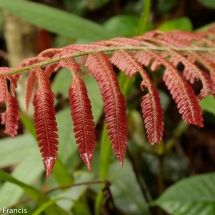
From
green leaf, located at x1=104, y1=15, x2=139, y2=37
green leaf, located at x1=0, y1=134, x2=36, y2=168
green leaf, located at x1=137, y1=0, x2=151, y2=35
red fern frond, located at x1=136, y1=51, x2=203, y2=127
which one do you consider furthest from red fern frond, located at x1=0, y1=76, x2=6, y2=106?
green leaf, located at x1=104, y1=15, x2=139, y2=37

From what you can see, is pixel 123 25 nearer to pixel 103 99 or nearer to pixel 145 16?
pixel 145 16

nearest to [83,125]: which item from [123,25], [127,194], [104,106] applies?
[104,106]

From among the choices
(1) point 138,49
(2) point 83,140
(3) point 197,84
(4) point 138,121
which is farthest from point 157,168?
(2) point 83,140

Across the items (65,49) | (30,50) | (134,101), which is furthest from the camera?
(30,50)

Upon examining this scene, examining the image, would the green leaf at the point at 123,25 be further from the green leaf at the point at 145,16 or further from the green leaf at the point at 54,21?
the green leaf at the point at 145,16

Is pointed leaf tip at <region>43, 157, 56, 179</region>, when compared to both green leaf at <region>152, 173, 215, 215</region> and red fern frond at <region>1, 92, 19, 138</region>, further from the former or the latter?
green leaf at <region>152, 173, 215, 215</region>

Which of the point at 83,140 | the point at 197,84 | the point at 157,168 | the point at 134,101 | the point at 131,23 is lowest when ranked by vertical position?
the point at 83,140

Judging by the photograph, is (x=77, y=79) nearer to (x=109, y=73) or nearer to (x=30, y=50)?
(x=109, y=73)

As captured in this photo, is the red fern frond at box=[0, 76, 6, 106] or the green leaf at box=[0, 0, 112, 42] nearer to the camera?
the red fern frond at box=[0, 76, 6, 106]
